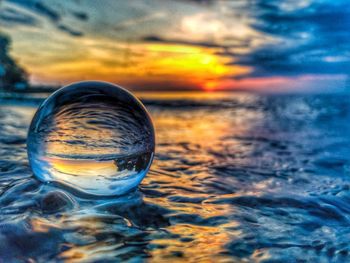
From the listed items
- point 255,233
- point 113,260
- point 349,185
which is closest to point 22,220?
point 113,260

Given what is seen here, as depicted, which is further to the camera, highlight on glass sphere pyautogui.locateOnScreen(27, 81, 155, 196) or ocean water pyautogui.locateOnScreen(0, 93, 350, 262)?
highlight on glass sphere pyautogui.locateOnScreen(27, 81, 155, 196)

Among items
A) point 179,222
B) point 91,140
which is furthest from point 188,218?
A: point 91,140

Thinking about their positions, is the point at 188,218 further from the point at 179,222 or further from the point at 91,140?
the point at 91,140

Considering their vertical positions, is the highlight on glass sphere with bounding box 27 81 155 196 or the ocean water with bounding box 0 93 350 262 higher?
the highlight on glass sphere with bounding box 27 81 155 196

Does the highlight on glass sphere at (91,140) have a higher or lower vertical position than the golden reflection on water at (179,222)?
higher

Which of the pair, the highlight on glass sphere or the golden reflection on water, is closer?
the golden reflection on water

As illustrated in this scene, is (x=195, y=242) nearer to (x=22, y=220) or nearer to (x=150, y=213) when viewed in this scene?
(x=150, y=213)

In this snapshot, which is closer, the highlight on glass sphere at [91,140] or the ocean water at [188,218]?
the ocean water at [188,218]

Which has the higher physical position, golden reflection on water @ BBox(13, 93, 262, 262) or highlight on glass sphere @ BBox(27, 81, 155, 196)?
highlight on glass sphere @ BBox(27, 81, 155, 196)
